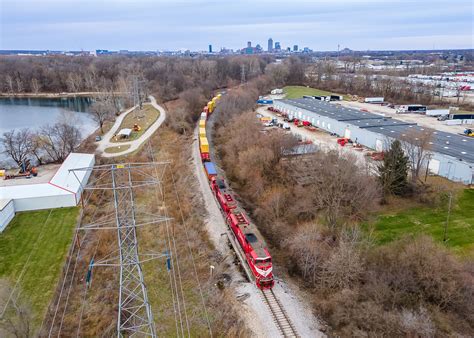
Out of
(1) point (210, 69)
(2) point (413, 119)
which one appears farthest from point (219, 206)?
(1) point (210, 69)

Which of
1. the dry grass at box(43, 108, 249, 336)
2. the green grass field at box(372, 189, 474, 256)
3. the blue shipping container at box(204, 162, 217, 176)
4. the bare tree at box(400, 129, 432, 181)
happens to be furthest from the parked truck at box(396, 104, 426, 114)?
the dry grass at box(43, 108, 249, 336)

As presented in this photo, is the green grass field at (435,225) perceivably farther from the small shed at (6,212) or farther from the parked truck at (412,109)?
the parked truck at (412,109)

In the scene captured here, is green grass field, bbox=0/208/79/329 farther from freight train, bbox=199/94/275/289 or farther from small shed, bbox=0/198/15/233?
freight train, bbox=199/94/275/289

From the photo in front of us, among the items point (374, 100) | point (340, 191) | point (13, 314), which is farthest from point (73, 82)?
point (340, 191)

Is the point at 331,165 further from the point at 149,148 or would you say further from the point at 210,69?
the point at 210,69

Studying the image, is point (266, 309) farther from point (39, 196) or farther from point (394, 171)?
point (39, 196)

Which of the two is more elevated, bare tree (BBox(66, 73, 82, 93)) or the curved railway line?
bare tree (BBox(66, 73, 82, 93))
